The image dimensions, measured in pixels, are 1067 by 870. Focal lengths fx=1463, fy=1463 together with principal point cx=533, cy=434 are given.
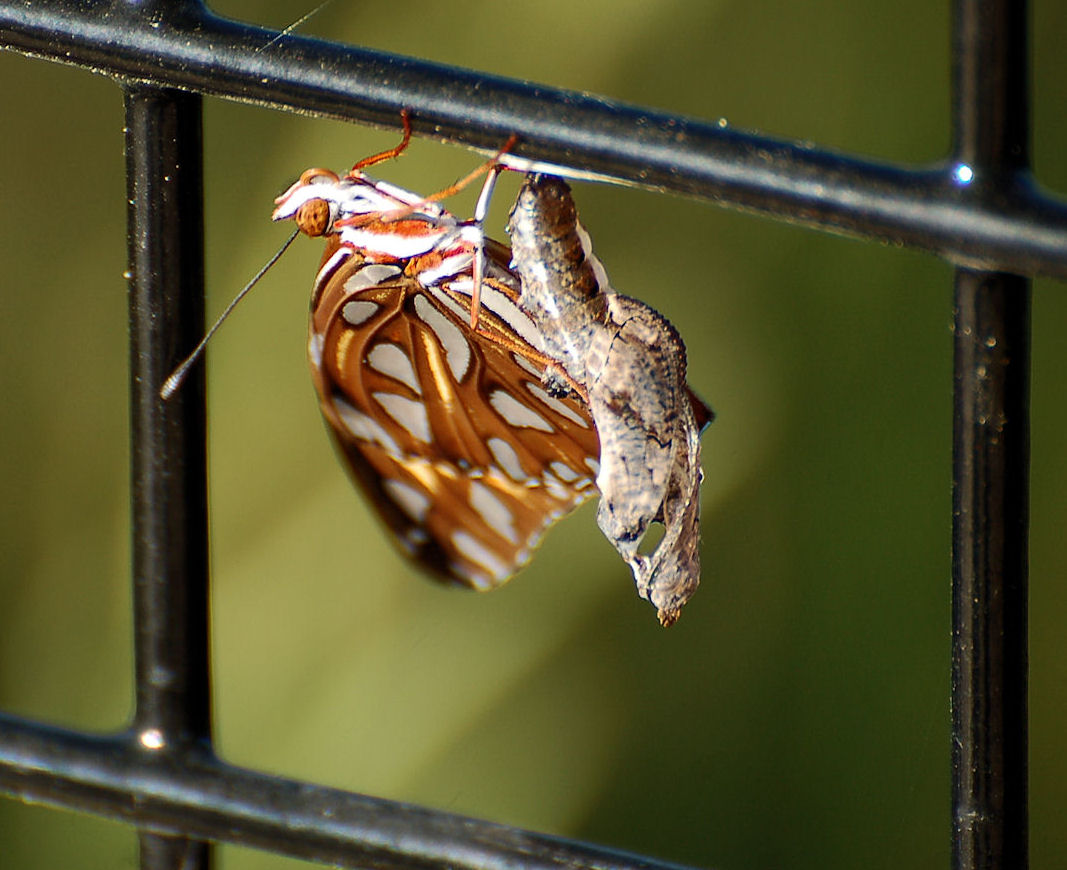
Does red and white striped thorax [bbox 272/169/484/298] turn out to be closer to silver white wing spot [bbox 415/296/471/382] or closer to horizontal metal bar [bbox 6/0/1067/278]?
silver white wing spot [bbox 415/296/471/382]

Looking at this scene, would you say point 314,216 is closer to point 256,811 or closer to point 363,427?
point 363,427

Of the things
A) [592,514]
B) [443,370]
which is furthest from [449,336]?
[592,514]

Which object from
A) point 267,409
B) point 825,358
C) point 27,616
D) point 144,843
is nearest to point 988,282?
point 144,843

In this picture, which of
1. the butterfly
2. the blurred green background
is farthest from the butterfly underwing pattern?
the blurred green background

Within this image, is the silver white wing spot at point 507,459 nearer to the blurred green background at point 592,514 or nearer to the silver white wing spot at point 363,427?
the silver white wing spot at point 363,427

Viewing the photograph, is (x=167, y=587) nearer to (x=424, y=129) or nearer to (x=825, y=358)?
(x=424, y=129)

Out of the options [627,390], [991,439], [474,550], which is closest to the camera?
[991,439]

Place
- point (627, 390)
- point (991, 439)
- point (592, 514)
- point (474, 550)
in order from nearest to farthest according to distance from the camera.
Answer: point (991, 439)
point (627, 390)
point (474, 550)
point (592, 514)

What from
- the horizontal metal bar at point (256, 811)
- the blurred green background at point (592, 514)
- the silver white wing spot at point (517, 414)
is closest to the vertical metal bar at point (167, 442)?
the horizontal metal bar at point (256, 811)
